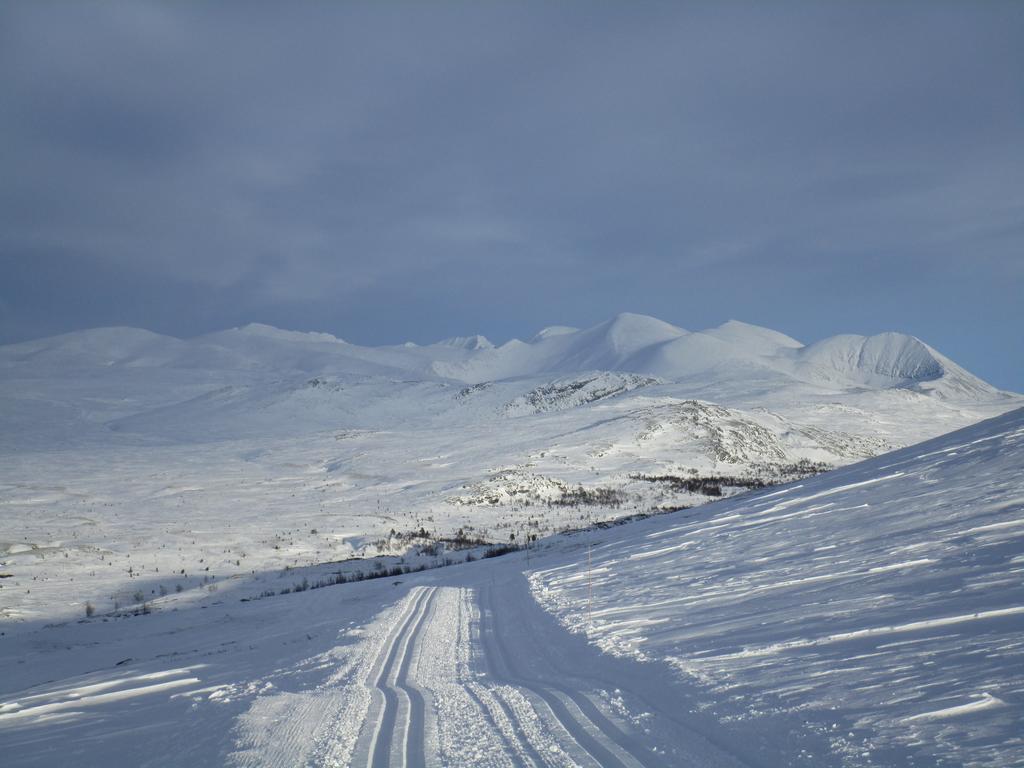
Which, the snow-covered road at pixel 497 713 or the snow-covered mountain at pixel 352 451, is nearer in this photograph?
the snow-covered road at pixel 497 713

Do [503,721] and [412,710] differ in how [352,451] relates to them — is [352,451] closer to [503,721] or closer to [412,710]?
[412,710]

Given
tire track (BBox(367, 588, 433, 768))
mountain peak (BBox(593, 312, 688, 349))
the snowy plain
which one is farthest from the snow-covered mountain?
mountain peak (BBox(593, 312, 688, 349))

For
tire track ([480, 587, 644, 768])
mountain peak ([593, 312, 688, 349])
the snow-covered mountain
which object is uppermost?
mountain peak ([593, 312, 688, 349])

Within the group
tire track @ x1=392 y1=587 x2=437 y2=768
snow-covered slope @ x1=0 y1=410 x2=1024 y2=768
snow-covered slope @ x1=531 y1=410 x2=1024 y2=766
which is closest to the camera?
snow-covered slope @ x1=531 y1=410 x2=1024 y2=766

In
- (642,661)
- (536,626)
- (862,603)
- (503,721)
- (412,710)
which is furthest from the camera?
(536,626)

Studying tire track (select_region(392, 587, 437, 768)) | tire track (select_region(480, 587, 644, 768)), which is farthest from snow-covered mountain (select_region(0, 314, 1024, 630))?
tire track (select_region(480, 587, 644, 768))

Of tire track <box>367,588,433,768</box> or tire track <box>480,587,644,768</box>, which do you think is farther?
tire track <box>367,588,433,768</box>

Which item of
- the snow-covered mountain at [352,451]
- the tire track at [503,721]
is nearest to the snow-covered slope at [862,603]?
the tire track at [503,721]

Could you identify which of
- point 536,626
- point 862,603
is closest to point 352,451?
point 536,626

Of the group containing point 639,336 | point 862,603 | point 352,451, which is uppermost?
point 639,336

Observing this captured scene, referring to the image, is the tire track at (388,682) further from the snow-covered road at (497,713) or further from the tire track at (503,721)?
the tire track at (503,721)

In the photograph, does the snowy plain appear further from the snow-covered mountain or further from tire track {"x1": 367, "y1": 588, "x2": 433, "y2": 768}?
the snow-covered mountain

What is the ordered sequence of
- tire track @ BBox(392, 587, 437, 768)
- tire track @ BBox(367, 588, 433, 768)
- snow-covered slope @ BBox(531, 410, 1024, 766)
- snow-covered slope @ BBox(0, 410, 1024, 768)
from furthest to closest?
tire track @ BBox(367, 588, 433, 768), tire track @ BBox(392, 587, 437, 768), snow-covered slope @ BBox(0, 410, 1024, 768), snow-covered slope @ BBox(531, 410, 1024, 766)

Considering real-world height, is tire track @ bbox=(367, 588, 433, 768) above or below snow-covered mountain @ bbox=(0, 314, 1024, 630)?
below
